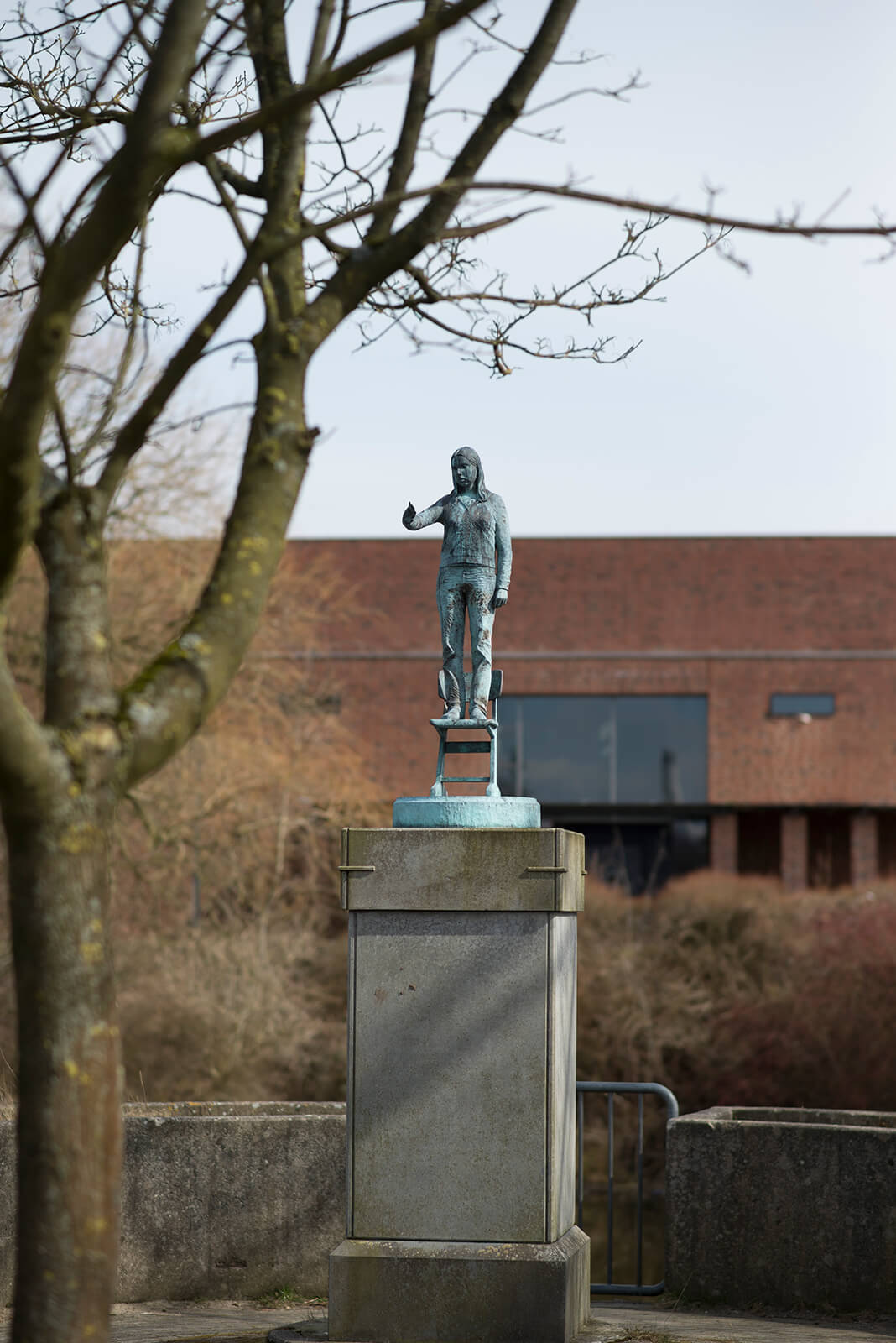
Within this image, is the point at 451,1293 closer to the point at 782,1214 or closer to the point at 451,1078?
the point at 451,1078

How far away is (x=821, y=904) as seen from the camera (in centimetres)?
2714

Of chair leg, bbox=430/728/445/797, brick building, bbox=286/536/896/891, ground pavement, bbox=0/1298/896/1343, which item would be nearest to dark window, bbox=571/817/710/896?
brick building, bbox=286/536/896/891

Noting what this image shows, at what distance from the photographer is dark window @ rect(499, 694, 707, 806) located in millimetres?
34875

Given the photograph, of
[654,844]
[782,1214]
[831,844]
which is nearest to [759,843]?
[831,844]

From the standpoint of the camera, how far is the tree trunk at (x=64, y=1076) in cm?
387

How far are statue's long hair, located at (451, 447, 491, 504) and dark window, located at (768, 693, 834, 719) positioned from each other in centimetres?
2852

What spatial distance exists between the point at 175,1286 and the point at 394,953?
8.91ft

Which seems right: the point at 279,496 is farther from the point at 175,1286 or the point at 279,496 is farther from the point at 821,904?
the point at 821,904

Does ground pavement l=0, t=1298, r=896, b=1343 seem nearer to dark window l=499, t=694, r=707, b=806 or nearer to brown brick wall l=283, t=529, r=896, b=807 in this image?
dark window l=499, t=694, r=707, b=806

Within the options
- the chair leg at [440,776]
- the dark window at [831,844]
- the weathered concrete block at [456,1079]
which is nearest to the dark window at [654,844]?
the dark window at [831,844]

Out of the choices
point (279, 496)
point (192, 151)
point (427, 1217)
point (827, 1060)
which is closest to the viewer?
point (192, 151)

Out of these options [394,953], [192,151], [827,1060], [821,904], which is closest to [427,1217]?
[394,953]

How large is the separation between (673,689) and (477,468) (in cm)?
2830

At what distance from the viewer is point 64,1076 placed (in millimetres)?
3920
